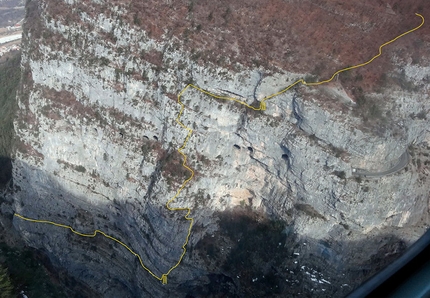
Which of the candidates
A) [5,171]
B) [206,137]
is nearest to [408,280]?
[206,137]

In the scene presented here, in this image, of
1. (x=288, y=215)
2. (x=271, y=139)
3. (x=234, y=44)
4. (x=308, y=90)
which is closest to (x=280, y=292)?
(x=288, y=215)

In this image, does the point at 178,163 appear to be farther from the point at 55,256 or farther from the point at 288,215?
the point at 55,256

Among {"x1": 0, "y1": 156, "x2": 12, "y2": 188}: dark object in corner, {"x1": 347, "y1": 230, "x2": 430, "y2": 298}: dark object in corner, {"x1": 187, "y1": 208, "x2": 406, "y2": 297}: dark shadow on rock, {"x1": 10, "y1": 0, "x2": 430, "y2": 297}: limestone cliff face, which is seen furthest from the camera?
{"x1": 0, "y1": 156, "x2": 12, "y2": 188}: dark object in corner

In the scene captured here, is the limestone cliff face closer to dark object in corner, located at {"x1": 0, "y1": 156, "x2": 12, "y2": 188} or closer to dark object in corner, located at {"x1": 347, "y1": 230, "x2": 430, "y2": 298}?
dark object in corner, located at {"x1": 0, "y1": 156, "x2": 12, "y2": 188}

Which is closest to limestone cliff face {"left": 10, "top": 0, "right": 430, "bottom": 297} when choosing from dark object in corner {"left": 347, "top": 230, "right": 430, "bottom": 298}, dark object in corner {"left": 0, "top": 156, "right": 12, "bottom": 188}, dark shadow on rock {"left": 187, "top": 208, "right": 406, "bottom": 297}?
dark shadow on rock {"left": 187, "top": 208, "right": 406, "bottom": 297}

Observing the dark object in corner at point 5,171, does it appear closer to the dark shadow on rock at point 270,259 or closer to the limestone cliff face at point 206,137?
the limestone cliff face at point 206,137

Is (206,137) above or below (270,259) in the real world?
above

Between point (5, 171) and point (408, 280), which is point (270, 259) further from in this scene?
point (5, 171)

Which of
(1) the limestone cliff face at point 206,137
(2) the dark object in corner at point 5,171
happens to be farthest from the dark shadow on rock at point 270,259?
(2) the dark object in corner at point 5,171

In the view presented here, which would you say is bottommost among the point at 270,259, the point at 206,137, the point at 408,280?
the point at 270,259
